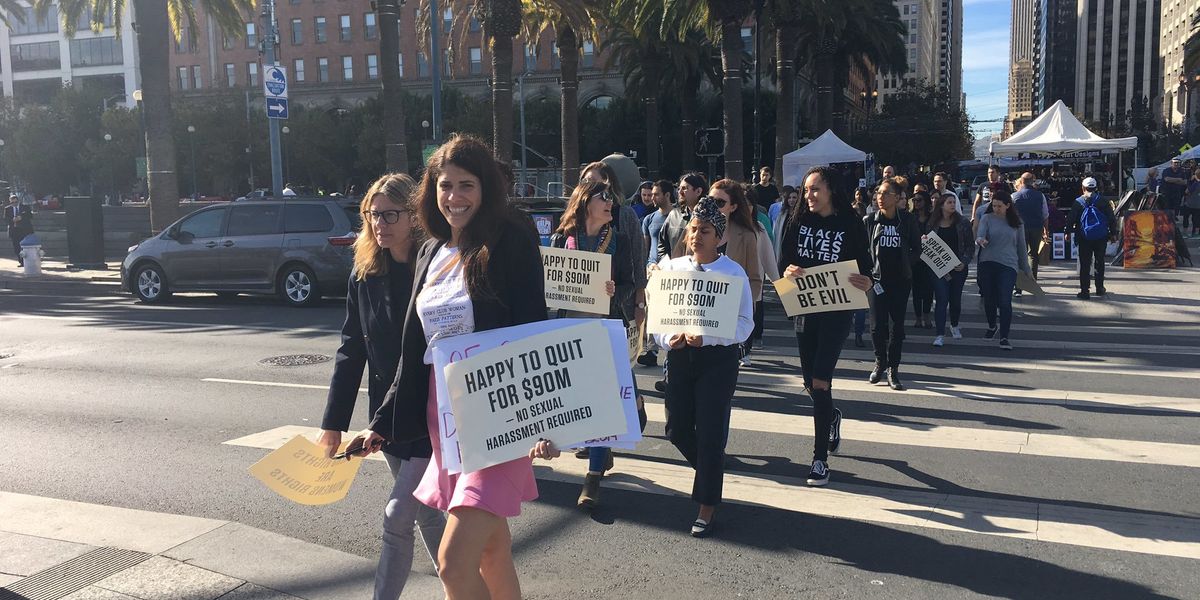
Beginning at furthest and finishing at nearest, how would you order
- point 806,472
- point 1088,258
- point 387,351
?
point 1088,258 → point 806,472 → point 387,351

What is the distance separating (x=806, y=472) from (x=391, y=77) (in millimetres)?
13743

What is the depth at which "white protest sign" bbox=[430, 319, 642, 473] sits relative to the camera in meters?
3.00

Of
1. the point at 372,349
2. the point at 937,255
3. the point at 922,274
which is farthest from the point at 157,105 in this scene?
the point at 372,349

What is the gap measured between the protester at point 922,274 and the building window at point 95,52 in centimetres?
9656

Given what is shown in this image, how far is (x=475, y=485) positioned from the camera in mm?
3008

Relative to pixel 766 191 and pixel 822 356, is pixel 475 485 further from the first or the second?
pixel 766 191

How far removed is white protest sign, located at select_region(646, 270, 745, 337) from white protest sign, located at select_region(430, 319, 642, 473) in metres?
1.85

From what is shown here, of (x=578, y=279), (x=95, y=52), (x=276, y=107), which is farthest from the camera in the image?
(x=95, y=52)

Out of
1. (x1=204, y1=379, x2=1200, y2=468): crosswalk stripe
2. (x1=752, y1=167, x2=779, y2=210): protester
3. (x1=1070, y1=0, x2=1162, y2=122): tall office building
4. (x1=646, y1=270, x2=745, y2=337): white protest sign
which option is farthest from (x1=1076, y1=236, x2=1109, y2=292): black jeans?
(x1=1070, y1=0, x2=1162, y2=122): tall office building

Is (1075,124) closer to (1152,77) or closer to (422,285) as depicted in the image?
(422,285)

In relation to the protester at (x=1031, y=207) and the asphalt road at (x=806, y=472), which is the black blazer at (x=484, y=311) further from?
the protester at (x=1031, y=207)

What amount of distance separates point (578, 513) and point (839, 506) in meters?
1.50

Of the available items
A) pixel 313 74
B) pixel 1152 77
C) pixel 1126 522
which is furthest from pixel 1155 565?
pixel 1152 77

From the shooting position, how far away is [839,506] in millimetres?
5398
